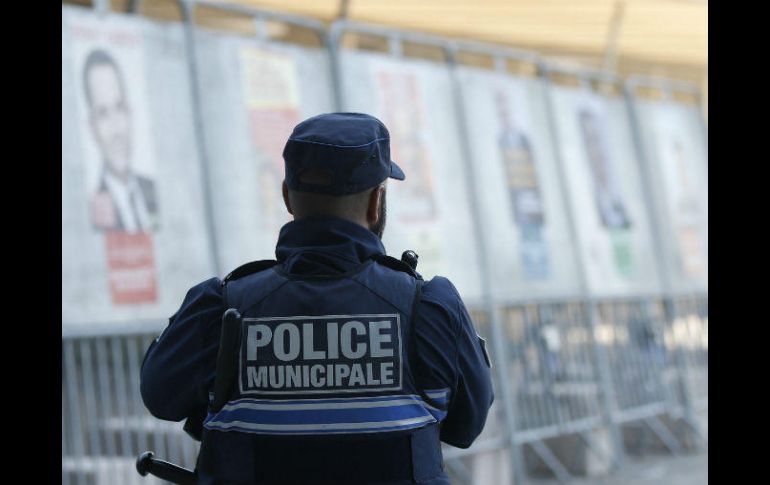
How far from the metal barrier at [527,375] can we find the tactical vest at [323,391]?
9.67 feet

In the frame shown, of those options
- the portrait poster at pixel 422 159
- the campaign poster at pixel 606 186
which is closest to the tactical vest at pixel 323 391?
the portrait poster at pixel 422 159

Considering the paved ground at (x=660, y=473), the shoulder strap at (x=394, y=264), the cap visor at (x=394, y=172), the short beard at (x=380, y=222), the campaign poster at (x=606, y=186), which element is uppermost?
the campaign poster at (x=606, y=186)

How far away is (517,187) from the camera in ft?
25.5

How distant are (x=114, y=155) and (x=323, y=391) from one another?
3.27 m

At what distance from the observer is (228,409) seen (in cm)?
239

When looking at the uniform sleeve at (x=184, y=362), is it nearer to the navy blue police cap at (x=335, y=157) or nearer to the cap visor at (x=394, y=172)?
the navy blue police cap at (x=335, y=157)

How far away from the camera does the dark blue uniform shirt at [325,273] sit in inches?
94.4

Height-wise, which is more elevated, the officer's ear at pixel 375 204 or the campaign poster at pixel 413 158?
the campaign poster at pixel 413 158

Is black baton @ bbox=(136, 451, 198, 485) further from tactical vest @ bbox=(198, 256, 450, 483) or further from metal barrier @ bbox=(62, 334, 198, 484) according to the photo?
metal barrier @ bbox=(62, 334, 198, 484)

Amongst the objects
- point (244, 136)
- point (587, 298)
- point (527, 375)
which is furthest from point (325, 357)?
point (587, 298)

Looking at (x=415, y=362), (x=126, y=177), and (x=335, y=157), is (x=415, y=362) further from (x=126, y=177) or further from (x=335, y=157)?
(x=126, y=177)
